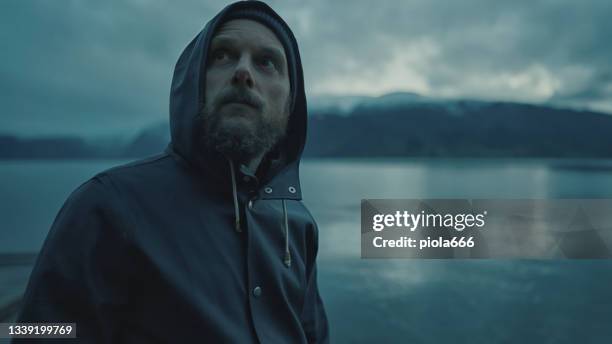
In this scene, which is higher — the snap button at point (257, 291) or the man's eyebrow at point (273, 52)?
the man's eyebrow at point (273, 52)

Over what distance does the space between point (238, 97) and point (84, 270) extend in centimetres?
65

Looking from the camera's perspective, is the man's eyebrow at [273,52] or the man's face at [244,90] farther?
the man's eyebrow at [273,52]

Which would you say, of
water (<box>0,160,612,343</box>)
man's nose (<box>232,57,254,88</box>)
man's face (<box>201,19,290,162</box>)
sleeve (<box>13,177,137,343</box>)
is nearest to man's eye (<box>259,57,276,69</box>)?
man's face (<box>201,19,290,162</box>)

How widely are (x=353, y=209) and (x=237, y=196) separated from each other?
Answer: 108ft

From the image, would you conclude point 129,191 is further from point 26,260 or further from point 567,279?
point 567,279

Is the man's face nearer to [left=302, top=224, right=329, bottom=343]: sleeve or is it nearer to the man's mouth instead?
the man's mouth

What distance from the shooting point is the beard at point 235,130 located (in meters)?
1.09

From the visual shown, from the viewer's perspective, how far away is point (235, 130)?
1126 millimetres

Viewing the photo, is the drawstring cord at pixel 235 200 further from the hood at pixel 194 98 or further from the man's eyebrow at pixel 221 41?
the man's eyebrow at pixel 221 41

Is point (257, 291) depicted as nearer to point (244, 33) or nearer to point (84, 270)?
point (84, 270)

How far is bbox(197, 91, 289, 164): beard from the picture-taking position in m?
1.09

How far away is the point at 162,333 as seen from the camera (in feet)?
3.01

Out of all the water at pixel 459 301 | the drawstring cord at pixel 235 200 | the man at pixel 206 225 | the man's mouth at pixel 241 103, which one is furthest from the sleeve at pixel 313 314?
the water at pixel 459 301

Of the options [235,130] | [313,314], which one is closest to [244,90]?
[235,130]
